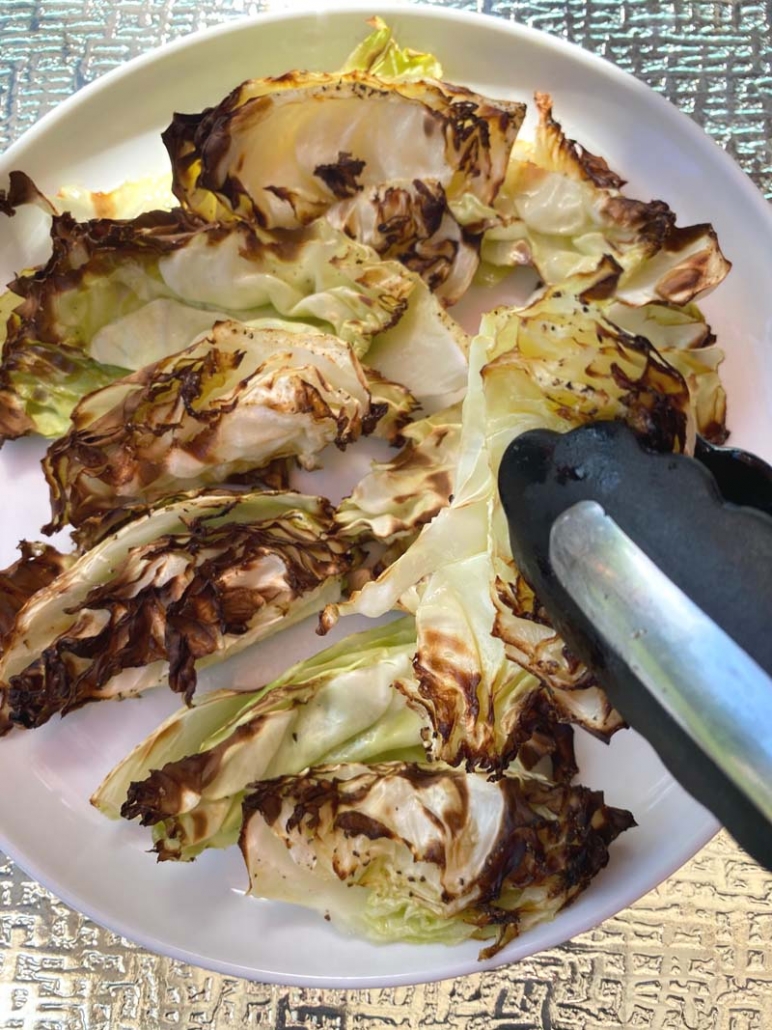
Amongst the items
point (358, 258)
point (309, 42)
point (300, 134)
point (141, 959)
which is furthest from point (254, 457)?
point (141, 959)

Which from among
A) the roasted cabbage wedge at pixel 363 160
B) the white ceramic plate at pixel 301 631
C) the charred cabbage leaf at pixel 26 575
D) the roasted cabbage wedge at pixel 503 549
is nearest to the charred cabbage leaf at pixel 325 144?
the roasted cabbage wedge at pixel 363 160

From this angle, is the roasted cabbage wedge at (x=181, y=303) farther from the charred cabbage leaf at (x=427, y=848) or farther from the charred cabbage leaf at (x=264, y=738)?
the charred cabbage leaf at (x=427, y=848)

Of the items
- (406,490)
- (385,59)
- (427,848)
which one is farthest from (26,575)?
(385,59)

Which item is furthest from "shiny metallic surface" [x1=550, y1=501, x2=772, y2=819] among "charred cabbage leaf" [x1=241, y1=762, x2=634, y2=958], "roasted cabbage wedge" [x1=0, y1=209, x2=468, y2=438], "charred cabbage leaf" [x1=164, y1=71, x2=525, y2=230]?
"charred cabbage leaf" [x1=164, y1=71, x2=525, y2=230]

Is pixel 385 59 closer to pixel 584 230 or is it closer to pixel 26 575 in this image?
pixel 584 230

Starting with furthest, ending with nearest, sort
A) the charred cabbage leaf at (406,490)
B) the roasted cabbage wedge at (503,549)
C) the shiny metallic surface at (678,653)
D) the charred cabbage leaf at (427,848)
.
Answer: the charred cabbage leaf at (406,490) < the charred cabbage leaf at (427,848) < the roasted cabbage wedge at (503,549) < the shiny metallic surface at (678,653)
